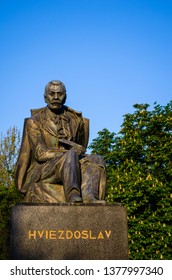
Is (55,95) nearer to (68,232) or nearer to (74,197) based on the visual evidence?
(74,197)

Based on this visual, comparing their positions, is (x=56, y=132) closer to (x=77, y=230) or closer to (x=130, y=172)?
(x=77, y=230)

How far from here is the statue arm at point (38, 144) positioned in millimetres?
9039

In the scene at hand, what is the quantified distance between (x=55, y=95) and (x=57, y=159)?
1.48m

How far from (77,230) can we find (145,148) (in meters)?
18.8

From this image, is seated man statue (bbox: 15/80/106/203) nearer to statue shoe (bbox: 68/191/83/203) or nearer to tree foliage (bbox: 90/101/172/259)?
statue shoe (bbox: 68/191/83/203)

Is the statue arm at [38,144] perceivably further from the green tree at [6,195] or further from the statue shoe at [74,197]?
the green tree at [6,195]

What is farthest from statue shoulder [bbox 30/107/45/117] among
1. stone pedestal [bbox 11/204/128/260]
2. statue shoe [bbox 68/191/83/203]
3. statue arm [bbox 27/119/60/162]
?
stone pedestal [bbox 11/204/128/260]

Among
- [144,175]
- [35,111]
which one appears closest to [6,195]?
[144,175]

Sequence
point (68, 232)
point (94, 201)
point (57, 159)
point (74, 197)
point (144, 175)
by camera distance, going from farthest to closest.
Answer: point (144, 175) → point (57, 159) → point (94, 201) → point (74, 197) → point (68, 232)

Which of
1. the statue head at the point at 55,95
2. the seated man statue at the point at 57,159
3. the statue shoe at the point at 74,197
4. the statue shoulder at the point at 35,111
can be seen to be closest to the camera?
the statue shoe at the point at 74,197

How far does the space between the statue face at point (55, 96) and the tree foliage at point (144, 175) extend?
1459 centimetres

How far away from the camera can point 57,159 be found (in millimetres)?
8773

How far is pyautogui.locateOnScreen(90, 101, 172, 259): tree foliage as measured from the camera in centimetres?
2338

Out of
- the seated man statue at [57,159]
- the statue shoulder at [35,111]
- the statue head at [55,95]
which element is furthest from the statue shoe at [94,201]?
the statue shoulder at [35,111]
